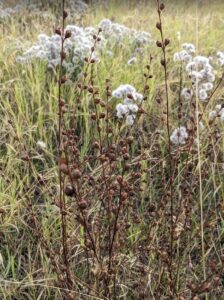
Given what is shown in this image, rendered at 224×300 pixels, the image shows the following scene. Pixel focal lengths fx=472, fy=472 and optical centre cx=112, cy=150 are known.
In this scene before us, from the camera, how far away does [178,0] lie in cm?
1012

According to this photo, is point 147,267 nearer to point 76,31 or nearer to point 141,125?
point 141,125

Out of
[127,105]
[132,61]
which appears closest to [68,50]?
[132,61]

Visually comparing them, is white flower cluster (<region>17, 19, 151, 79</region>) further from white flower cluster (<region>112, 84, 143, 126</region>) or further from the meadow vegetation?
white flower cluster (<region>112, 84, 143, 126</region>)

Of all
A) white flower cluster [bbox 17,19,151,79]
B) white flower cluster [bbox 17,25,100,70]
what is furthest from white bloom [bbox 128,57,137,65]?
white flower cluster [bbox 17,25,100,70]

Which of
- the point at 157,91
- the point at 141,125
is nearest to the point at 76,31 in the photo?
the point at 157,91

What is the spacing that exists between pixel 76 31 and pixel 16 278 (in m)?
2.33

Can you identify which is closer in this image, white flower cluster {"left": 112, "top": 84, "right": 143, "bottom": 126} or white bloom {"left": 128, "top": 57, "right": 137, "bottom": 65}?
white flower cluster {"left": 112, "top": 84, "right": 143, "bottom": 126}

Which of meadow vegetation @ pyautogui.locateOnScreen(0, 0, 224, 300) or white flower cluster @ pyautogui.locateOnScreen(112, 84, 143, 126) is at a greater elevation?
white flower cluster @ pyautogui.locateOnScreen(112, 84, 143, 126)

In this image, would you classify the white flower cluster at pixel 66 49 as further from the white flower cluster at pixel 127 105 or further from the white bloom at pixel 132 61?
the white flower cluster at pixel 127 105

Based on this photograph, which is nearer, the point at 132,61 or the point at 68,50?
the point at 68,50

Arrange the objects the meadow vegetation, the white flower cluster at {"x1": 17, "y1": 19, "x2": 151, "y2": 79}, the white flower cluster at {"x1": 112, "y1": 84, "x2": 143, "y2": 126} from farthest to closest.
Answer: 1. the white flower cluster at {"x1": 17, "y1": 19, "x2": 151, "y2": 79}
2. the white flower cluster at {"x1": 112, "y1": 84, "x2": 143, "y2": 126}
3. the meadow vegetation

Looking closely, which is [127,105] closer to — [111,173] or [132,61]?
[111,173]

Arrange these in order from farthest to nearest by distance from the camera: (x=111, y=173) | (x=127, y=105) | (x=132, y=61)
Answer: (x=132, y=61)
(x=127, y=105)
(x=111, y=173)

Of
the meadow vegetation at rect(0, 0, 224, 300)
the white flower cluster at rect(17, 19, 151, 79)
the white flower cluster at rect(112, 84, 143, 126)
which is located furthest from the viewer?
the white flower cluster at rect(17, 19, 151, 79)
